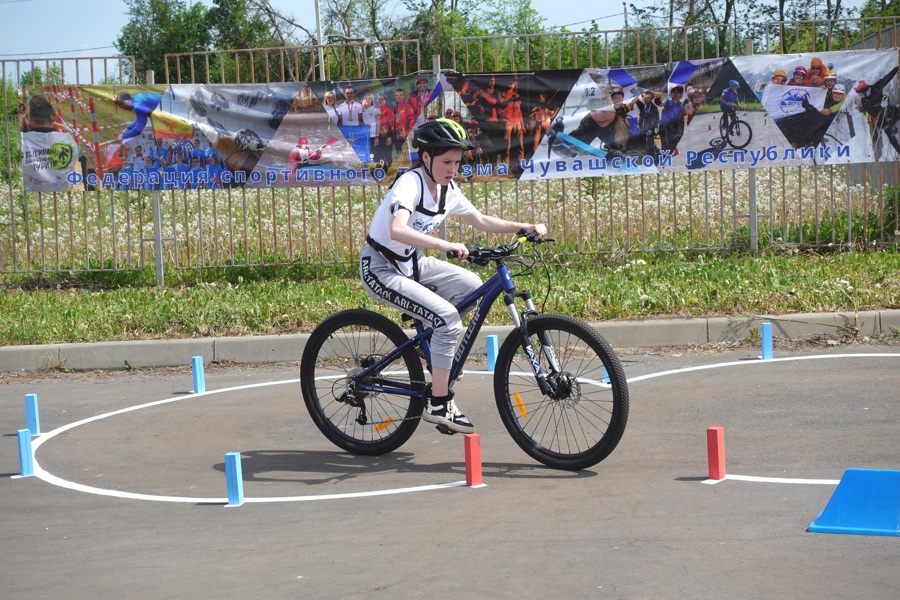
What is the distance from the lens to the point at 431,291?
21.6 feet

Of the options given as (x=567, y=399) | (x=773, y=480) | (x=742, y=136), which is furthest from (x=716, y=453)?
(x=742, y=136)

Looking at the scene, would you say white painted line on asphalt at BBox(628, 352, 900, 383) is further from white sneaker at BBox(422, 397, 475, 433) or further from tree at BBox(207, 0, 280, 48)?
tree at BBox(207, 0, 280, 48)

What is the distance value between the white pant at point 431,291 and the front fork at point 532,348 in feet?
1.19

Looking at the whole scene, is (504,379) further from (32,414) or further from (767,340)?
(767,340)

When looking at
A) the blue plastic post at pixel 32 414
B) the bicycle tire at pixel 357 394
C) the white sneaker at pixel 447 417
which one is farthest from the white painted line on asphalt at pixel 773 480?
the blue plastic post at pixel 32 414

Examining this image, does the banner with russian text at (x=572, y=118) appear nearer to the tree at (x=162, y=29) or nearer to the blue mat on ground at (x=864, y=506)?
the blue mat on ground at (x=864, y=506)

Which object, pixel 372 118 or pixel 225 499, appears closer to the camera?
pixel 225 499

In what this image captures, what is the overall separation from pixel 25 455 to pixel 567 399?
308 centimetres

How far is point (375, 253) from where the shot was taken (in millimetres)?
6695

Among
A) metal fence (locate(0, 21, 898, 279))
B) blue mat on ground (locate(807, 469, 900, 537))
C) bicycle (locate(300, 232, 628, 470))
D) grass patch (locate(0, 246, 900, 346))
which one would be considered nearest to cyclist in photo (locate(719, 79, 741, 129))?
metal fence (locate(0, 21, 898, 279))

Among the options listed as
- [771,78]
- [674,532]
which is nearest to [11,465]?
[674,532]

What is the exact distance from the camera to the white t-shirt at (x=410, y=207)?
6.39m

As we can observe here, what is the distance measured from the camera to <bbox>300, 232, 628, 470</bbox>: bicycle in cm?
600

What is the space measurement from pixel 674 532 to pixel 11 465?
409 cm
